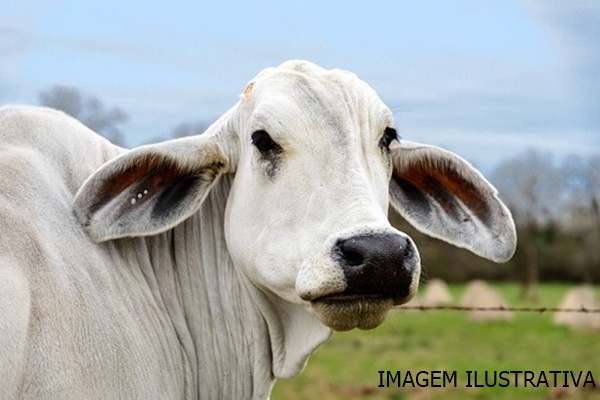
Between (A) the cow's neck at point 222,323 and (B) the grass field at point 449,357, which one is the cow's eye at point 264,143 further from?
(B) the grass field at point 449,357

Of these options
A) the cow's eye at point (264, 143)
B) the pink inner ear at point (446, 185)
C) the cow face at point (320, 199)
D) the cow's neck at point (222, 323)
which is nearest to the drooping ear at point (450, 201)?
the pink inner ear at point (446, 185)

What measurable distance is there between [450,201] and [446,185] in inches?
3.8

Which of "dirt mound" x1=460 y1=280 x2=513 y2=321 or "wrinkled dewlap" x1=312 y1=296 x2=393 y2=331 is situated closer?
"wrinkled dewlap" x1=312 y1=296 x2=393 y2=331

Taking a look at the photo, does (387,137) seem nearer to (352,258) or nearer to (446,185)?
(446,185)

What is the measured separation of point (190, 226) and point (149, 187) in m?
0.36

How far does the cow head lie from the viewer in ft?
14.8

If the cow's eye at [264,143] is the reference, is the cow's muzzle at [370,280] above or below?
below

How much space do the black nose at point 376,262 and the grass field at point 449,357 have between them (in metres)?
5.62

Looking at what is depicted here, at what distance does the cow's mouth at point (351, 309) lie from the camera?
455 cm

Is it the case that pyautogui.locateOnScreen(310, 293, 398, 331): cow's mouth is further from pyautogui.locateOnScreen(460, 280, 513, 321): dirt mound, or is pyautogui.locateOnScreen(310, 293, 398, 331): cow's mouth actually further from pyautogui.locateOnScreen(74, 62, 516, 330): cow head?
pyautogui.locateOnScreen(460, 280, 513, 321): dirt mound

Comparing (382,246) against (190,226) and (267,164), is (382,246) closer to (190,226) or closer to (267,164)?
(267,164)

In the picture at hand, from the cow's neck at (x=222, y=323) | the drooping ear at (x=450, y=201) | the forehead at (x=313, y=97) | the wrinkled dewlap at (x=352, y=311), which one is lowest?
the cow's neck at (x=222, y=323)

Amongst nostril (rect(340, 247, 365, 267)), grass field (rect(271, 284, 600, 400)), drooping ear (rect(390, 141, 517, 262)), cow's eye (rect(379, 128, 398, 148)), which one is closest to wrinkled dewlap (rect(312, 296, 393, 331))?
nostril (rect(340, 247, 365, 267))

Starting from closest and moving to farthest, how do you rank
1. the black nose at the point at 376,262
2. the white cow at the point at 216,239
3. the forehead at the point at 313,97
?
the black nose at the point at 376,262 → the white cow at the point at 216,239 → the forehead at the point at 313,97
